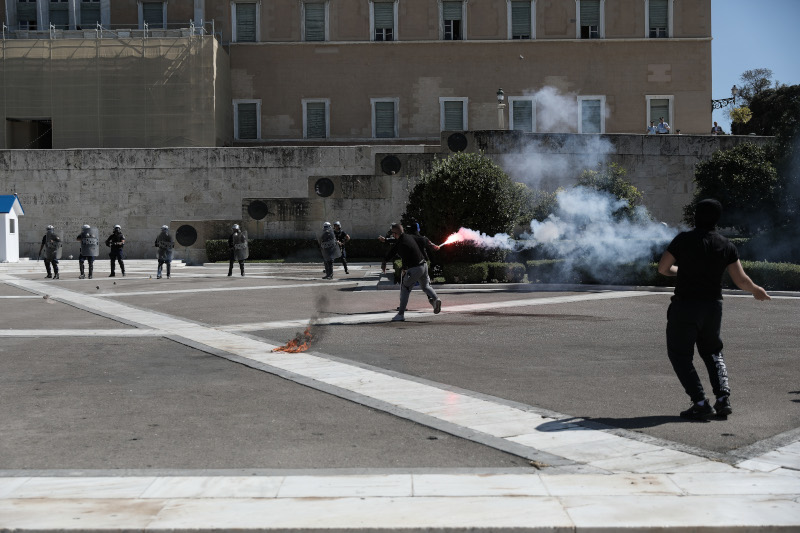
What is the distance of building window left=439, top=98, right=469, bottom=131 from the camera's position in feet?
157

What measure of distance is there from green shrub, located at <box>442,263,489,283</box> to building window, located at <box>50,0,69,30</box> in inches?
1268

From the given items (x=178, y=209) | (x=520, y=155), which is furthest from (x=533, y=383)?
(x=178, y=209)

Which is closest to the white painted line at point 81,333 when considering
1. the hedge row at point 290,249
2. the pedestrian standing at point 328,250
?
the pedestrian standing at point 328,250

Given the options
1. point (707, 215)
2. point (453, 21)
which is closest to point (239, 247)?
point (707, 215)

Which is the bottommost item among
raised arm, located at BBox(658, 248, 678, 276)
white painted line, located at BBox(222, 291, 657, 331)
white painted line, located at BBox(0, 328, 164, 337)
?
white painted line, located at BBox(222, 291, 657, 331)

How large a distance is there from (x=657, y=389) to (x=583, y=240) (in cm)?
1574

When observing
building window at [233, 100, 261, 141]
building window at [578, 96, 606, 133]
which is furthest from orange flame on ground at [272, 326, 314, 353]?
building window at [578, 96, 606, 133]

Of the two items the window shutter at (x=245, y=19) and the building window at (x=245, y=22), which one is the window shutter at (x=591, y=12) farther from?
the window shutter at (x=245, y=19)

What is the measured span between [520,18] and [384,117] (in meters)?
8.94

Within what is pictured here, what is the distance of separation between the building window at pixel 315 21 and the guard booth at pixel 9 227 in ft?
59.5

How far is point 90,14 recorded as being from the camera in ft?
158

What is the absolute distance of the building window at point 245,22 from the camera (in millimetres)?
48125

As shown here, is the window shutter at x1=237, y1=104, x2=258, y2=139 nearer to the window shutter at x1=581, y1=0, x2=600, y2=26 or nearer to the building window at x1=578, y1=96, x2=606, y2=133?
the building window at x1=578, y1=96, x2=606, y2=133

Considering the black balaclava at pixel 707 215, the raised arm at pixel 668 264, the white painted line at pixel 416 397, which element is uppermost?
the black balaclava at pixel 707 215
